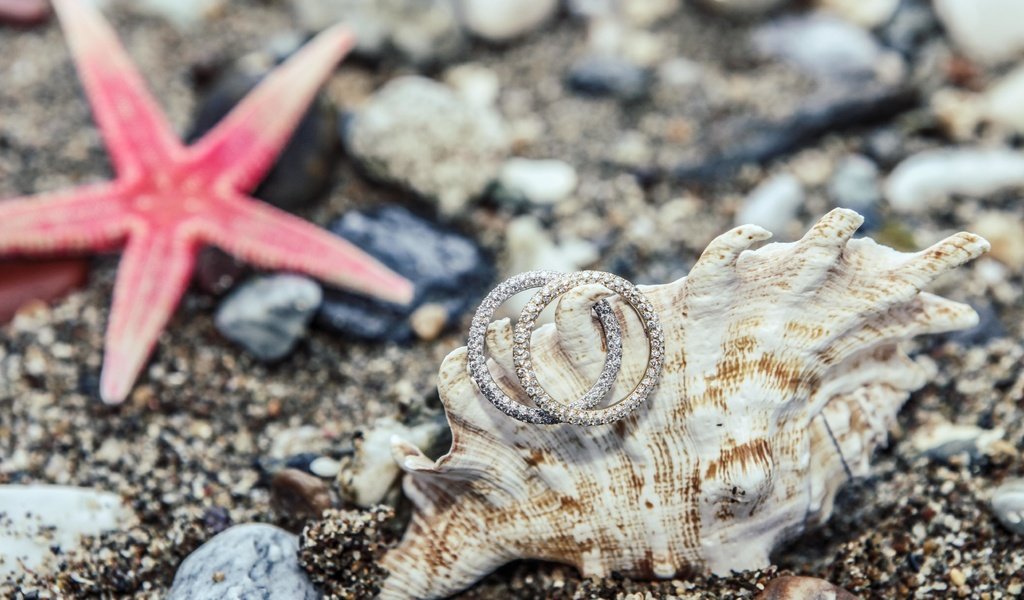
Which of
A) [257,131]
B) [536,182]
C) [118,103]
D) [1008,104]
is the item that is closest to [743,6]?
[1008,104]

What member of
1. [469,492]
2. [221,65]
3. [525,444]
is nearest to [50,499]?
[469,492]

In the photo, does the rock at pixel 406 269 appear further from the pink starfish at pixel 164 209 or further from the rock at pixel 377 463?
the rock at pixel 377 463

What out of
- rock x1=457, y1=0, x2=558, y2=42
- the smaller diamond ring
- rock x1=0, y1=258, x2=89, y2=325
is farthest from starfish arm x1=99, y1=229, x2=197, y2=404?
rock x1=457, y1=0, x2=558, y2=42

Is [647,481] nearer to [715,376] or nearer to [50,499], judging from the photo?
[715,376]

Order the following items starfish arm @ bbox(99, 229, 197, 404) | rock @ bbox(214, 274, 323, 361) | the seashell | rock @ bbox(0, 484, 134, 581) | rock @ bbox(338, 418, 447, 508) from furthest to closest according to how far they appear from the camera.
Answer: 1. rock @ bbox(214, 274, 323, 361)
2. starfish arm @ bbox(99, 229, 197, 404)
3. rock @ bbox(338, 418, 447, 508)
4. rock @ bbox(0, 484, 134, 581)
5. the seashell

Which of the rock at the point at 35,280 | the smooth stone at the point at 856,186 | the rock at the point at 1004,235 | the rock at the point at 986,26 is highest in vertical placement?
the rock at the point at 986,26

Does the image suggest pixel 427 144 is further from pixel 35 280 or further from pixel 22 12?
pixel 22 12

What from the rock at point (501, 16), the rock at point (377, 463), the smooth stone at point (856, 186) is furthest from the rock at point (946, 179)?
the rock at point (377, 463)

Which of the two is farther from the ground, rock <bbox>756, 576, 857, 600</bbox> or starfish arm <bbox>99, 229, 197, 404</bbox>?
rock <bbox>756, 576, 857, 600</bbox>

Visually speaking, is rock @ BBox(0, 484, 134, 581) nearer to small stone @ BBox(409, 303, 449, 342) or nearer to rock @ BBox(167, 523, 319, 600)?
rock @ BBox(167, 523, 319, 600)
